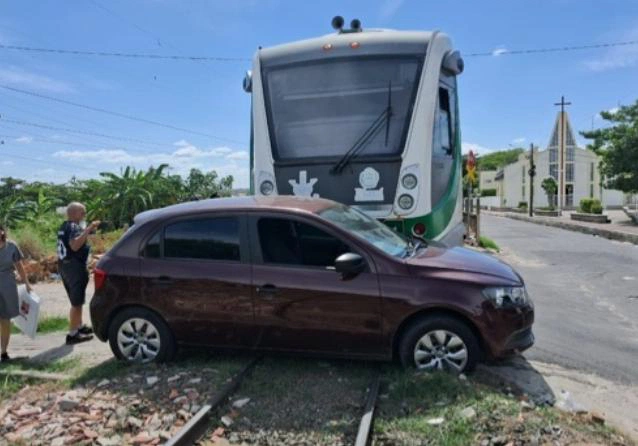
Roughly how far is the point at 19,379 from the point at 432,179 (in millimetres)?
4957

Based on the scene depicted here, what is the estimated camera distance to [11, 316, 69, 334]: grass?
7.85m

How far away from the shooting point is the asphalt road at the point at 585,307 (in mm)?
6148

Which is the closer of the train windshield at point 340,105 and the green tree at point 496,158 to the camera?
the train windshield at point 340,105

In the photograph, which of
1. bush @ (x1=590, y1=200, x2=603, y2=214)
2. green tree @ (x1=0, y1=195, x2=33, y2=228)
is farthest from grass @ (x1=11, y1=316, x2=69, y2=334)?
Result: bush @ (x1=590, y1=200, x2=603, y2=214)

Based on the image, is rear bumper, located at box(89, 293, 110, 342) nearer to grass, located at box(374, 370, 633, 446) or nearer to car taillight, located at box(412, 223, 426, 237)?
grass, located at box(374, 370, 633, 446)

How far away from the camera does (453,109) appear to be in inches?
310

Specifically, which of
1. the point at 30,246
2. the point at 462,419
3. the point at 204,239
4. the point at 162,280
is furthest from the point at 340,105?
the point at 30,246

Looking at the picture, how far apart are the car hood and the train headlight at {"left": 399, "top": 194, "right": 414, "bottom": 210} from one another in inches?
53.7

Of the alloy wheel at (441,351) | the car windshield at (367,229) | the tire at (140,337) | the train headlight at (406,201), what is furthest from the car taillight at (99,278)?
the train headlight at (406,201)

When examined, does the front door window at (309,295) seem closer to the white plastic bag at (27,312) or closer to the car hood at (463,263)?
the car hood at (463,263)

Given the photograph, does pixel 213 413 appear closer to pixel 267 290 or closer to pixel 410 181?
pixel 267 290

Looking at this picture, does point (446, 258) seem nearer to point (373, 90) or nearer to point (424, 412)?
point (424, 412)

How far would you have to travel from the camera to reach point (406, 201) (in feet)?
23.0

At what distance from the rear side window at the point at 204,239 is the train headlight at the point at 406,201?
7.64 feet
